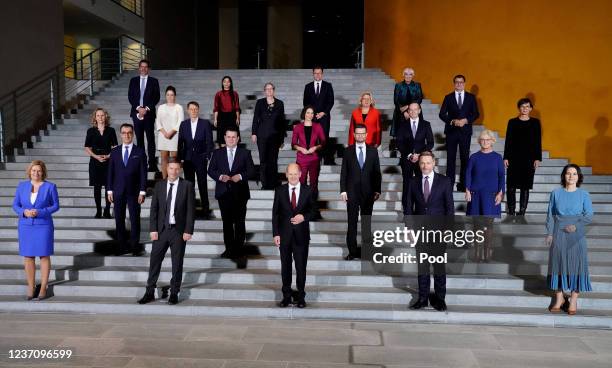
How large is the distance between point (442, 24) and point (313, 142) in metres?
5.91

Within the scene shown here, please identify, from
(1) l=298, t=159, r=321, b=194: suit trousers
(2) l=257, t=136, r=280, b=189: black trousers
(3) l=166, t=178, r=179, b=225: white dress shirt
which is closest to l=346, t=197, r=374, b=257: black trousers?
(1) l=298, t=159, r=321, b=194: suit trousers

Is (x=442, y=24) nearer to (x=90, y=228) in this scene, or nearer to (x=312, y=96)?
(x=312, y=96)

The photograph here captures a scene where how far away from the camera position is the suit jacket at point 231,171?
250 inches

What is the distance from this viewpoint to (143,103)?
8.49 metres

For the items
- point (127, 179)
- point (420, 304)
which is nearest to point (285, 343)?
point (420, 304)

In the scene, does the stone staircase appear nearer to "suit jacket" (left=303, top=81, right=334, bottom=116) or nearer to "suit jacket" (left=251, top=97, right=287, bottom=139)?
"suit jacket" (left=251, top=97, right=287, bottom=139)

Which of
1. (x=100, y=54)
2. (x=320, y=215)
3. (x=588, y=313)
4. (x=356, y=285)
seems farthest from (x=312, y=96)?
(x=100, y=54)

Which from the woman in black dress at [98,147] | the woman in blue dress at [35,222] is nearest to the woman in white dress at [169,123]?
the woman in black dress at [98,147]

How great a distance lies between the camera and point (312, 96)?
8.14m

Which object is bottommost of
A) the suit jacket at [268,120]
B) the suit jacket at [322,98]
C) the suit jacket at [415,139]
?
the suit jacket at [415,139]

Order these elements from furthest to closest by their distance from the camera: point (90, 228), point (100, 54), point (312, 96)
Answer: point (100, 54) → point (312, 96) → point (90, 228)

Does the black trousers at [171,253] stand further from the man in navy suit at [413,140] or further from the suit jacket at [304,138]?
the man in navy suit at [413,140]

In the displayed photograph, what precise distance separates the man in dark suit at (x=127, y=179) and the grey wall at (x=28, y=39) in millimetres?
6329

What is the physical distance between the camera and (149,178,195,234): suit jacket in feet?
18.3
